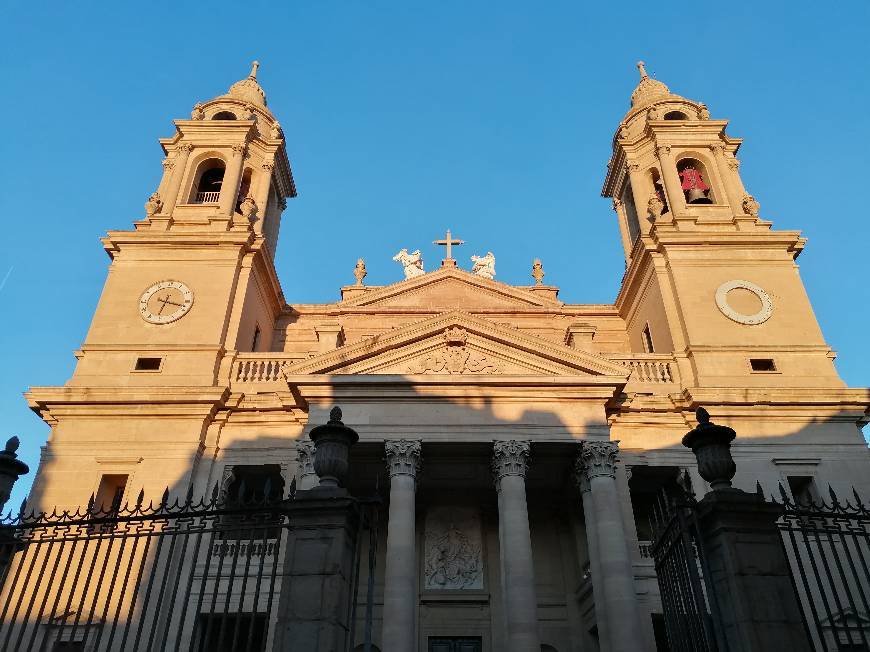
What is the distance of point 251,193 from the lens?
28.9 m

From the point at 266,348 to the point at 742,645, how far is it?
21489mm

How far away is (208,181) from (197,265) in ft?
19.5

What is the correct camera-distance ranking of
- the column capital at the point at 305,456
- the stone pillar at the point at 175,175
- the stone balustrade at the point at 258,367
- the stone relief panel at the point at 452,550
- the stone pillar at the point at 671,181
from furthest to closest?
1. the stone pillar at the point at 175,175
2. the stone pillar at the point at 671,181
3. the stone balustrade at the point at 258,367
4. the stone relief panel at the point at 452,550
5. the column capital at the point at 305,456

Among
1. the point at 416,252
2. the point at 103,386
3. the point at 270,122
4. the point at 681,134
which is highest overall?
the point at 270,122

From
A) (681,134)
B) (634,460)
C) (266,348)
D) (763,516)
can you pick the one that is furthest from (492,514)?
(681,134)

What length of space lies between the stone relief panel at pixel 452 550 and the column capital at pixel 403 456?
3779 millimetres

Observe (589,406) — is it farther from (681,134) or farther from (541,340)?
(681,134)

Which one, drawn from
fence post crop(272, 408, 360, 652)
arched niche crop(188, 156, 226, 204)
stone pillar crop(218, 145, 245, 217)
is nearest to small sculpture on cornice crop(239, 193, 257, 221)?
stone pillar crop(218, 145, 245, 217)

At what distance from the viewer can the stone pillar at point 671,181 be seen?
87.2 feet

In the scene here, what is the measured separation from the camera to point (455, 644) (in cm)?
2000

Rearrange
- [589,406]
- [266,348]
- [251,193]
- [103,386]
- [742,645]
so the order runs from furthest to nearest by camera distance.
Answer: [251,193]
[266,348]
[103,386]
[589,406]
[742,645]

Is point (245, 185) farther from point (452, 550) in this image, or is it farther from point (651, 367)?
point (651, 367)

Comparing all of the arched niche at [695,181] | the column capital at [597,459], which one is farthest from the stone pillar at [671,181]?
the column capital at [597,459]

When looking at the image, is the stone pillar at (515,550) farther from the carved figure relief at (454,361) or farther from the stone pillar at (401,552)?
the carved figure relief at (454,361)
